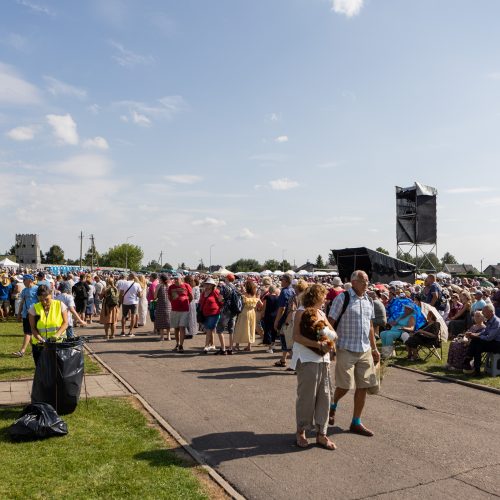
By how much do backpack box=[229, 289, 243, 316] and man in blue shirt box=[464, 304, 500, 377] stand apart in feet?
16.1

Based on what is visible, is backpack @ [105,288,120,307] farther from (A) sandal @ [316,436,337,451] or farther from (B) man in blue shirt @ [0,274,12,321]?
(A) sandal @ [316,436,337,451]

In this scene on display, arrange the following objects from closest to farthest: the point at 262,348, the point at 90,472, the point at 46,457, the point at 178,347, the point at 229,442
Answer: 1. the point at 90,472
2. the point at 46,457
3. the point at 229,442
4. the point at 178,347
5. the point at 262,348

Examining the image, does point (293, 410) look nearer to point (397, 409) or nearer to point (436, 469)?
point (397, 409)

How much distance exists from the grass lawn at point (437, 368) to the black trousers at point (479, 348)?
0.97ft

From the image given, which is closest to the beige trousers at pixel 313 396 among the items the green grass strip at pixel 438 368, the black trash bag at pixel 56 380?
the black trash bag at pixel 56 380

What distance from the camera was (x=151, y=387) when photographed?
7867 mm

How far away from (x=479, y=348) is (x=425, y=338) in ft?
4.93

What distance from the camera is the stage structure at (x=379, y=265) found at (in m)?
25.6

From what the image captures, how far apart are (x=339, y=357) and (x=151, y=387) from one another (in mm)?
3522

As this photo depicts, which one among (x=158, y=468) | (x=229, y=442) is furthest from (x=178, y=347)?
(x=158, y=468)

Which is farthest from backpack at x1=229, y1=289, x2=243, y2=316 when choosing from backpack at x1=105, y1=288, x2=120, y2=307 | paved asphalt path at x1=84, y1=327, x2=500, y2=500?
backpack at x1=105, y1=288, x2=120, y2=307

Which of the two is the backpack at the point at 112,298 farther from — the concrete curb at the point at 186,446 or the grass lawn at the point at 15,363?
the concrete curb at the point at 186,446

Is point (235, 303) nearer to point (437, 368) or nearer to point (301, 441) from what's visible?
point (437, 368)

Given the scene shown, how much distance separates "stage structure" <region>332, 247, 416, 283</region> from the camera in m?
25.6
